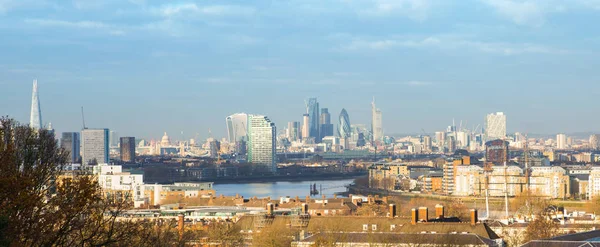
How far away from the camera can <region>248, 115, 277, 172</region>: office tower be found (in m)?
132

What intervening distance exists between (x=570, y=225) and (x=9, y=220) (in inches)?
851

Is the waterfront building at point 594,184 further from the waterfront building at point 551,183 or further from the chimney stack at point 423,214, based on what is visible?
the chimney stack at point 423,214

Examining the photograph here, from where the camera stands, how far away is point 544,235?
80.0ft

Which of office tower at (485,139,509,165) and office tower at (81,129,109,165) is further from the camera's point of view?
office tower at (81,129,109,165)

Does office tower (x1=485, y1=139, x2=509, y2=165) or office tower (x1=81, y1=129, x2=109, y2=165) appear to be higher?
office tower (x1=81, y1=129, x2=109, y2=165)

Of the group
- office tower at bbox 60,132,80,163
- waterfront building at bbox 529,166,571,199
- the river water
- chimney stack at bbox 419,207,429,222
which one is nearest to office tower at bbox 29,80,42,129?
office tower at bbox 60,132,80,163

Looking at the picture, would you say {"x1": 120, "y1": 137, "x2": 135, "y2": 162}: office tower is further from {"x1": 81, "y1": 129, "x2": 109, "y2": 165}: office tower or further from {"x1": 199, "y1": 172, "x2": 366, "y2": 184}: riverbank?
{"x1": 199, "y1": 172, "x2": 366, "y2": 184}: riverbank

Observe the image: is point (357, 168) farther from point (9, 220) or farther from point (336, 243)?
point (9, 220)

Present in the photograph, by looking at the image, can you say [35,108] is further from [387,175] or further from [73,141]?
[387,175]

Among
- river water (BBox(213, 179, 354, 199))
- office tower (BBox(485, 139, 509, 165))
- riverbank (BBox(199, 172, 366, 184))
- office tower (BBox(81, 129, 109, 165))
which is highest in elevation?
office tower (BBox(81, 129, 109, 165))

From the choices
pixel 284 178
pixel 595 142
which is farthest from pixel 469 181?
pixel 595 142

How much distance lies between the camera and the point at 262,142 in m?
136

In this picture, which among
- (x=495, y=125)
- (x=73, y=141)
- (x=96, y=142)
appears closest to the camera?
(x=73, y=141)

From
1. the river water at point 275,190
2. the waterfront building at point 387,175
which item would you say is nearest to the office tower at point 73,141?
the river water at point 275,190
